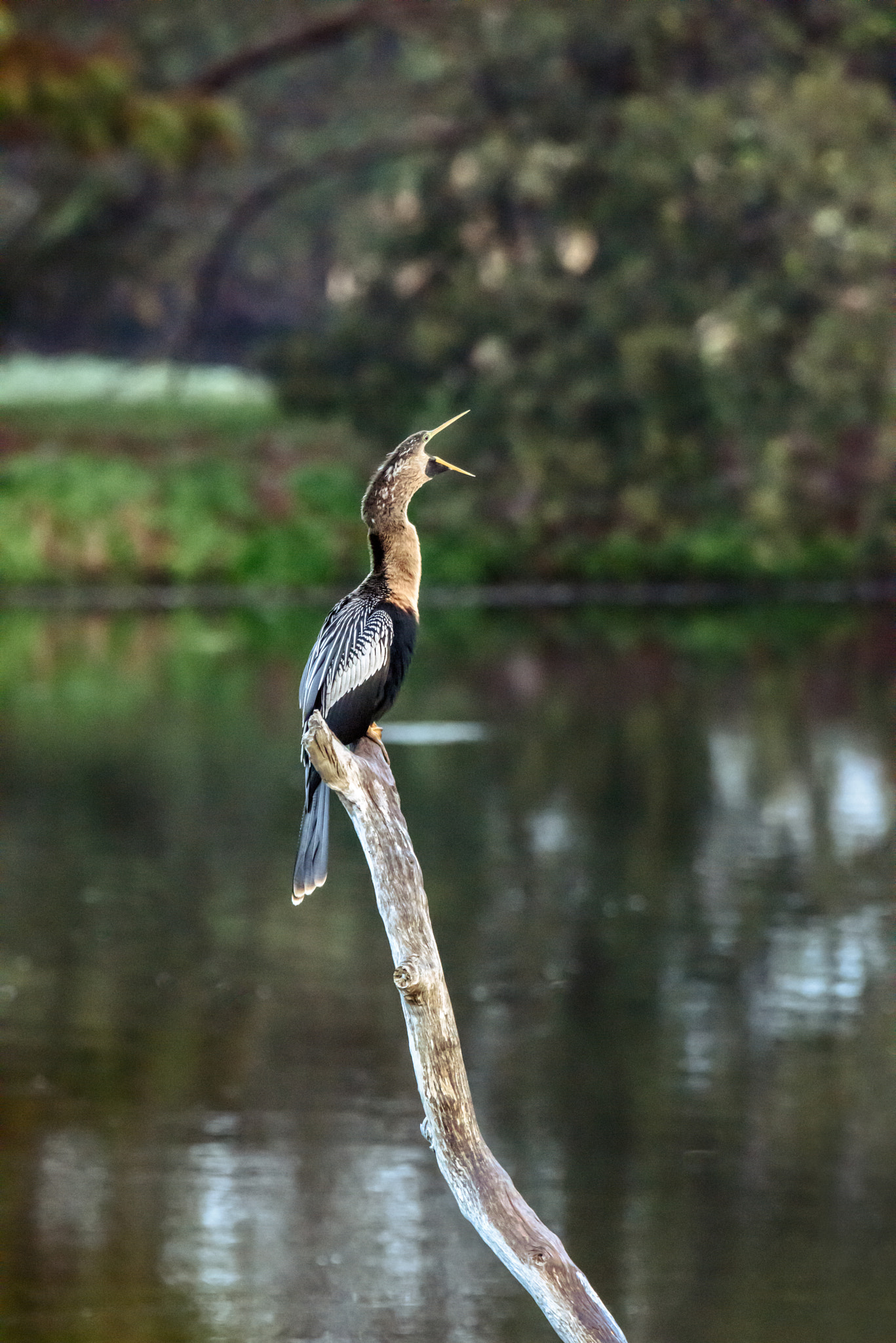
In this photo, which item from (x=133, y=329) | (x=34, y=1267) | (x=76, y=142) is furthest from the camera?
(x=133, y=329)

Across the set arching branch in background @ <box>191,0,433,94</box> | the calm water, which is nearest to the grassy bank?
arching branch in background @ <box>191,0,433,94</box>

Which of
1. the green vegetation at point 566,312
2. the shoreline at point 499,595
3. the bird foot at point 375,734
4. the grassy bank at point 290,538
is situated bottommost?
the shoreline at point 499,595

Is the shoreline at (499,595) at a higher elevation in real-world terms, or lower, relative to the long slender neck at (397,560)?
lower

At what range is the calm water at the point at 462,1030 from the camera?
7172 millimetres

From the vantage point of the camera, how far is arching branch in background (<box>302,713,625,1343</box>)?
407 cm

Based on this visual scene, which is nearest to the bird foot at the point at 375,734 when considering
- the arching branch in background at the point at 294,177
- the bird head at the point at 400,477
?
the bird head at the point at 400,477

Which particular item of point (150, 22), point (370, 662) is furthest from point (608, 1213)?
point (150, 22)

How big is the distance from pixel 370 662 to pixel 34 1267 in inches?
146

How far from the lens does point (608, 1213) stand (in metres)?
7.81

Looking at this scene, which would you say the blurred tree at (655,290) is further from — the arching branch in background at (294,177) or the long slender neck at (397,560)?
the long slender neck at (397,560)

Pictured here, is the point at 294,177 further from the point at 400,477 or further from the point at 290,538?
the point at 400,477

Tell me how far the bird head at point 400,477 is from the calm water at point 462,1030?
343 centimetres

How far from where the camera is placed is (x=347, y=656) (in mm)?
4145

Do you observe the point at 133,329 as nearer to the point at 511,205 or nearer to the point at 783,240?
the point at 511,205
